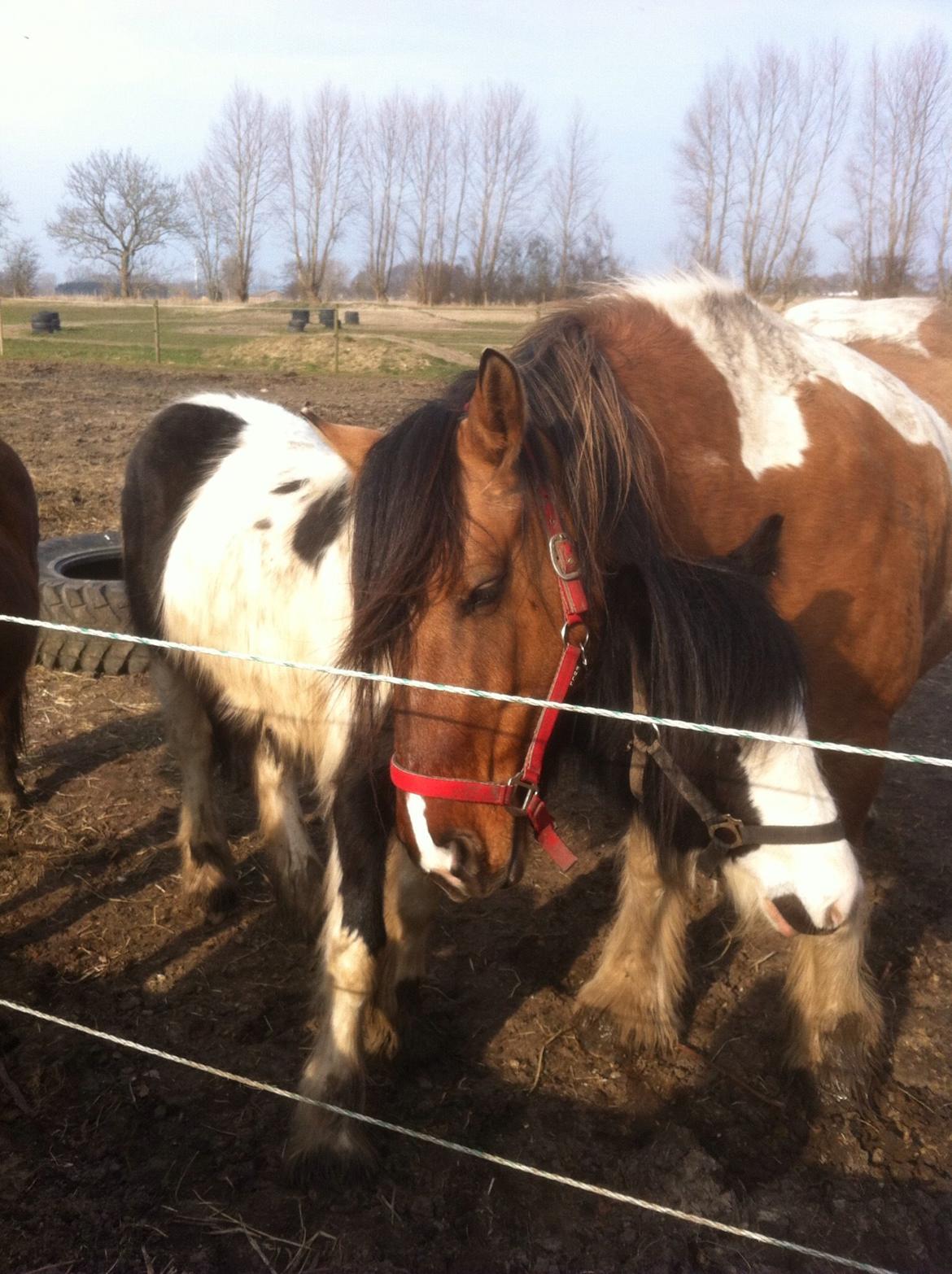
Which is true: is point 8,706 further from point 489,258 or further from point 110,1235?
point 489,258

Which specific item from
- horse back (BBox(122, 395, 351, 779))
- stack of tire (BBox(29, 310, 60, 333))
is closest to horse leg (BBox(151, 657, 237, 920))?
horse back (BBox(122, 395, 351, 779))

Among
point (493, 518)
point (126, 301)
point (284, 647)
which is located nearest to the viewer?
point (493, 518)

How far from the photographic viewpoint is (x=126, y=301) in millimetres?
43688

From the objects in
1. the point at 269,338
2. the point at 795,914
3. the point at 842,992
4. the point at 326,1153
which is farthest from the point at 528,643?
the point at 269,338

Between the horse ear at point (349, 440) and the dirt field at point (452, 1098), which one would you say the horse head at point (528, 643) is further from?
the dirt field at point (452, 1098)

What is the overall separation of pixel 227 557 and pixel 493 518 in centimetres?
143

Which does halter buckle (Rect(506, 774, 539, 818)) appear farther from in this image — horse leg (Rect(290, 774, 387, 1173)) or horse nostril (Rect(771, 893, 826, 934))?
horse nostril (Rect(771, 893, 826, 934))

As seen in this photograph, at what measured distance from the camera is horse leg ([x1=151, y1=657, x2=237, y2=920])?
11.7 feet

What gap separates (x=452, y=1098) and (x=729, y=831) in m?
1.20

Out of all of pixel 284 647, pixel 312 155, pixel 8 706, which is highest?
pixel 312 155

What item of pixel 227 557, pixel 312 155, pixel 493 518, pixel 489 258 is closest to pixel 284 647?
pixel 227 557

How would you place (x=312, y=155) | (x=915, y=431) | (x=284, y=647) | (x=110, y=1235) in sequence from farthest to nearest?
(x=312, y=155) → (x=915, y=431) → (x=284, y=647) → (x=110, y=1235)

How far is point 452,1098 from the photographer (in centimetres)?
269

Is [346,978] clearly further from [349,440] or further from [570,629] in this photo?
[349,440]
